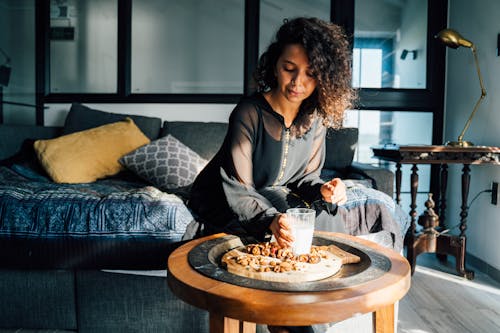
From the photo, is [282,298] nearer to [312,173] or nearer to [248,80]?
[312,173]

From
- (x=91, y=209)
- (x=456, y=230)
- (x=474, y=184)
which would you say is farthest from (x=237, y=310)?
(x=456, y=230)

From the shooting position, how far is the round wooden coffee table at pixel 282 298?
757 mm

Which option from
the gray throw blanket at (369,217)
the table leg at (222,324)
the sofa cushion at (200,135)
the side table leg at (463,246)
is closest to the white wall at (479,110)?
the side table leg at (463,246)

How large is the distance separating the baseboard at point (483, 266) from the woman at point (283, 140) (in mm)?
1397

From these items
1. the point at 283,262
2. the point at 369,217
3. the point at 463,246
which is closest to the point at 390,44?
the point at 463,246

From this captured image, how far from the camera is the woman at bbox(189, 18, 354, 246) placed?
1.29 meters

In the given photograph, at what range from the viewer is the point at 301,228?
3.38ft

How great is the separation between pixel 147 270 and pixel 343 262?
0.86 metres

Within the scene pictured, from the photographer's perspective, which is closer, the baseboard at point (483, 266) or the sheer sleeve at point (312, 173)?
the sheer sleeve at point (312, 173)

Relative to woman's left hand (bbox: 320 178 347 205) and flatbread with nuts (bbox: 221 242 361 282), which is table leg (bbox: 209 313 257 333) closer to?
flatbread with nuts (bbox: 221 242 361 282)

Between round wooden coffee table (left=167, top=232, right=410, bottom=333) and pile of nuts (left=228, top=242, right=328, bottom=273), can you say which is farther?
pile of nuts (left=228, top=242, right=328, bottom=273)

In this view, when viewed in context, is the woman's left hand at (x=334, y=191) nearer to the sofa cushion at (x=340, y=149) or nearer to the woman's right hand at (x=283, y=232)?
the woman's right hand at (x=283, y=232)

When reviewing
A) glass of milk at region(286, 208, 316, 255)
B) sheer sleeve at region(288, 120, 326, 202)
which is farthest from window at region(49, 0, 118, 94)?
glass of milk at region(286, 208, 316, 255)

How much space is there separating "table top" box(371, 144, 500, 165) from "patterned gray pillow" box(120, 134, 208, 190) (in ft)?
3.65
